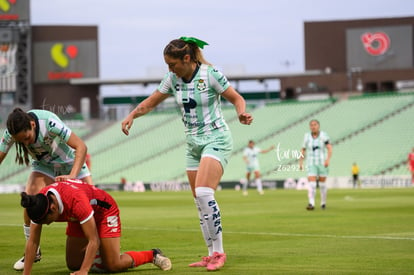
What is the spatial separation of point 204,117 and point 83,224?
244 cm

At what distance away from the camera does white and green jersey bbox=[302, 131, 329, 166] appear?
25.9m

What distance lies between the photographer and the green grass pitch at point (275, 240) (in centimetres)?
1152

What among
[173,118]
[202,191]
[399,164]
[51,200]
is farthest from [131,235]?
[173,118]

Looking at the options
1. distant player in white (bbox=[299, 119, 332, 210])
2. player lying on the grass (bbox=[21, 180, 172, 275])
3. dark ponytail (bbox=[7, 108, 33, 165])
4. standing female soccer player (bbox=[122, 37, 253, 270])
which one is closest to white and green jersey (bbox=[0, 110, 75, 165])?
dark ponytail (bbox=[7, 108, 33, 165])

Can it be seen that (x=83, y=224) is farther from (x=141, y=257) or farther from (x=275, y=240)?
(x=275, y=240)

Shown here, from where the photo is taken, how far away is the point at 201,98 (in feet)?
38.0

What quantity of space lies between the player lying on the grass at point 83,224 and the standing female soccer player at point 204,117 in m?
0.78

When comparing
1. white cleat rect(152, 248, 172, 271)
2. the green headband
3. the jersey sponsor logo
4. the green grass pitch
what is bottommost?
the green grass pitch

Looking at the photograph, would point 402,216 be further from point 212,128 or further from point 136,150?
point 136,150

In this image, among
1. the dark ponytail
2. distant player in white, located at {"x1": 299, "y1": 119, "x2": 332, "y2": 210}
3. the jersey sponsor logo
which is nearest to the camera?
the dark ponytail

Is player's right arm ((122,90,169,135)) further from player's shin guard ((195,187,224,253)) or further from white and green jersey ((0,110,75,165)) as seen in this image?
player's shin guard ((195,187,224,253))

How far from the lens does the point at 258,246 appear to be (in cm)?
1460

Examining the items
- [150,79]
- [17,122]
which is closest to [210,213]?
[17,122]

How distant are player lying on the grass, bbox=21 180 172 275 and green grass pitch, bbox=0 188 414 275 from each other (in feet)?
0.99
